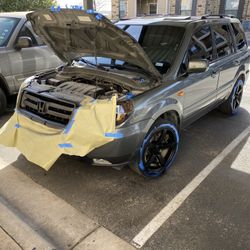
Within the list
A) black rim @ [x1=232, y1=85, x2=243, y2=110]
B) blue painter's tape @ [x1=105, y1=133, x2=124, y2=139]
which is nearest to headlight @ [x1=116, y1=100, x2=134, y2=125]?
blue painter's tape @ [x1=105, y1=133, x2=124, y2=139]

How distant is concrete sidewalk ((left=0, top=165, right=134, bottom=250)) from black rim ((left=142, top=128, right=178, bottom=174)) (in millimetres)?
946

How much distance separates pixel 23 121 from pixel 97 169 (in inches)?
41.4

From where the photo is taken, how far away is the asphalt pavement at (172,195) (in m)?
2.41

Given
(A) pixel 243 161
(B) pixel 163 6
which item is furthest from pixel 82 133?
(B) pixel 163 6

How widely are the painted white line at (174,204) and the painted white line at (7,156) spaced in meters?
2.00

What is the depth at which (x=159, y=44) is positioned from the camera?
3.40 metres

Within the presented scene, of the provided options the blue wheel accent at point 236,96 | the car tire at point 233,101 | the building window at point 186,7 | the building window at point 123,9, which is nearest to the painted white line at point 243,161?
the car tire at point 233,101

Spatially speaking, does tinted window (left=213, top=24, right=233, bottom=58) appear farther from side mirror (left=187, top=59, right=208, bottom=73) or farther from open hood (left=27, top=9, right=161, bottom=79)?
open hood (left=27, top=9, right=161, bottom=79)

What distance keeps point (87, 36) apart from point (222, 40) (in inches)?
93.4

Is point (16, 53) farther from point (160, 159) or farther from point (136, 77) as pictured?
point (160, 159)

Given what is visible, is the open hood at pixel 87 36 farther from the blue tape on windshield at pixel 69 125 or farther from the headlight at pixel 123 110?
the blue tape on windshield at pixel 69 125

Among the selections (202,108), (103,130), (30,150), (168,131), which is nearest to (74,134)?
(103,130)

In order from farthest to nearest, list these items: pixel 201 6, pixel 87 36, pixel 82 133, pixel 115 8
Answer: pixel 115 8 → pixel 201 6 → pixel 87 36 → pixel 82 133

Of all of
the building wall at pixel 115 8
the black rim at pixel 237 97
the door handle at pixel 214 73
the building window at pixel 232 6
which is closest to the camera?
the door handle at pixel 214 73
